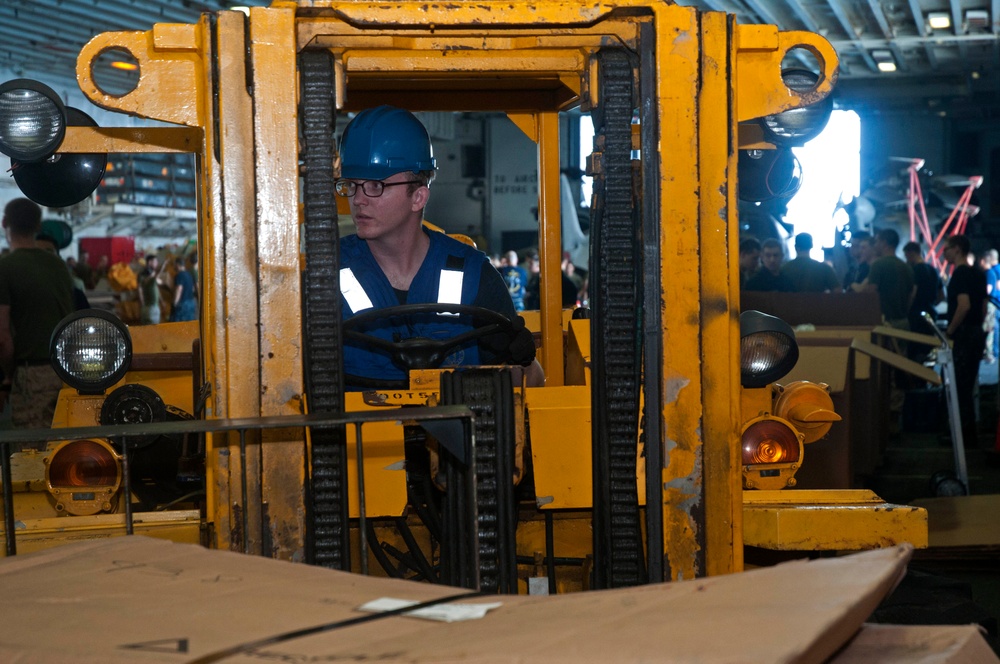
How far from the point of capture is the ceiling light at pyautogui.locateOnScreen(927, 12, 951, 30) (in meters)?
19.4

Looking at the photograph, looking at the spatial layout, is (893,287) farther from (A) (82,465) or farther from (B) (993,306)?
(A) (82,465)

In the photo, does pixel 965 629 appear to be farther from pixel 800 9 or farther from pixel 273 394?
pixel 800 9

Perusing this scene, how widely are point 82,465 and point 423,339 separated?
105 cm

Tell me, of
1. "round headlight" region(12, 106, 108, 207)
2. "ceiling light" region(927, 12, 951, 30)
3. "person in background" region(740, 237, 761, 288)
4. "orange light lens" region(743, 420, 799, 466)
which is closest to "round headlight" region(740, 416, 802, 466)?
"orange light lens" region(743, 420, 799, 466)

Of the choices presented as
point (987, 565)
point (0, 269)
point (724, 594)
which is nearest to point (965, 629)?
point (724, 594)

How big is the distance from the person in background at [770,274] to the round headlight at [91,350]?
8.57 m

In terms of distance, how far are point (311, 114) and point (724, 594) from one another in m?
1.81

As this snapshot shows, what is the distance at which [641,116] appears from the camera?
2.94 meters

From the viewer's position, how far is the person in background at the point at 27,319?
722 centimetres

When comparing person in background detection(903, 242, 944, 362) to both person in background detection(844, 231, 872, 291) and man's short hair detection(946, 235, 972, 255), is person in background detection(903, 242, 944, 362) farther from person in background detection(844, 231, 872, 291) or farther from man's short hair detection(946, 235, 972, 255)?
man's short hair detection(946, 235, 972, 255)

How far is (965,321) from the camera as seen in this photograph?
1148cm

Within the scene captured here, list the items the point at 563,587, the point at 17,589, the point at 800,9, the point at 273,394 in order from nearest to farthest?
the point at 17,589 → the point at 273,394 → the point at 563,587 → the point at 800,9

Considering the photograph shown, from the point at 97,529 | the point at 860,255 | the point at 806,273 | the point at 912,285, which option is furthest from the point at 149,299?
the point at 97,529

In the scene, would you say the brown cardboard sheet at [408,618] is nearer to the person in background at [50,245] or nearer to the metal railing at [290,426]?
the metal railing at [290,426]
